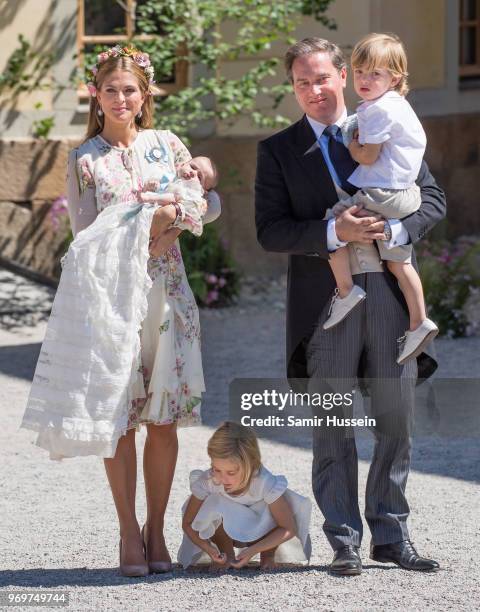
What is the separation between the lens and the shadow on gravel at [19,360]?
8.07m

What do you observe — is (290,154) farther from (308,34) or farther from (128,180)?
(308,34)

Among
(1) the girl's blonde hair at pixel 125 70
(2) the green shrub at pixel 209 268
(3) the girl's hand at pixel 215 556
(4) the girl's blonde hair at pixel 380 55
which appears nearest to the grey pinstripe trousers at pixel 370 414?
(3) the girl's hand at pixel 215 556

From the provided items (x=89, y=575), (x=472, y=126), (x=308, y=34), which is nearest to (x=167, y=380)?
(x=89, y=575)

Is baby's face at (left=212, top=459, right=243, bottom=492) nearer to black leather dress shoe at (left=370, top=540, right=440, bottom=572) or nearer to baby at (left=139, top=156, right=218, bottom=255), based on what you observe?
black leather dress shoe at (left=370, top=540, right=440, bottom=572)

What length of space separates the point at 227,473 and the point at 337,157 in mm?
1098

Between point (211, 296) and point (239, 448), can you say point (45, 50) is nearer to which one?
point (211, 296)

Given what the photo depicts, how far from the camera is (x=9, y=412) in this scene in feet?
23.5

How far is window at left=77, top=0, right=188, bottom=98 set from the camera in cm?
1058

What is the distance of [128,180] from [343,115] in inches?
29.2

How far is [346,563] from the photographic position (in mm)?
4262

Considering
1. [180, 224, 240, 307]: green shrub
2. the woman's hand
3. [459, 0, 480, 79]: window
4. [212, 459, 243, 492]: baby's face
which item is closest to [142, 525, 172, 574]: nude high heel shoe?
[212, 459, 243, 492]: baby's face

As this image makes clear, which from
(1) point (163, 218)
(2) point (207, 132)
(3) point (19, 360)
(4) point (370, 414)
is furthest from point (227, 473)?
(2) point (207, 132)

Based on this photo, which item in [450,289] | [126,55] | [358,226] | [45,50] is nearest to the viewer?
[358,226]

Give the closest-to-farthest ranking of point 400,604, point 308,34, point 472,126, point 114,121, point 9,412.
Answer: point 400,604 → point 114,121 → point 9,412 → point 308,34 → point 472,126
